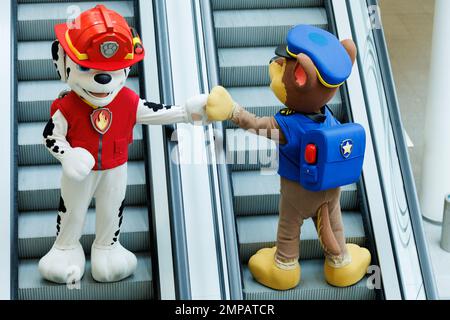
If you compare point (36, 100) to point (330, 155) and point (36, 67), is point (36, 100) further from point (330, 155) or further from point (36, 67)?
point (330, 155)

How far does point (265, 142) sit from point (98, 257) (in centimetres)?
132

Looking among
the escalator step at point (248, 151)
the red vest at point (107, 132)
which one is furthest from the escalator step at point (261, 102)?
the red vest at point (107, 132)

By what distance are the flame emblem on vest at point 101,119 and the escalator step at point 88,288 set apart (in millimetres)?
953

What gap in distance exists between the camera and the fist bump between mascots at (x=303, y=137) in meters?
5.69

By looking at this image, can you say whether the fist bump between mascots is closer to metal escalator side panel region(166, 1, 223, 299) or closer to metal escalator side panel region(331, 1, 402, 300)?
metal escalator side panel region(331, 1, 402, 300)

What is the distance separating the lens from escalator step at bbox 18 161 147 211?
6.57 meters

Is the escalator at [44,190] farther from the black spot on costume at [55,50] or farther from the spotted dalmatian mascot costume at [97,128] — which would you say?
the black spot on costume at [55,50]

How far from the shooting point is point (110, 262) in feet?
20.1

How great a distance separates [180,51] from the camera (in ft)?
21.8

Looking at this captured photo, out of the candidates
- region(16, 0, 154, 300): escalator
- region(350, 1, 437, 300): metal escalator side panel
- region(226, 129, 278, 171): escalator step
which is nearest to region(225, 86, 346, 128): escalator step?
region(226, 129, 278, 171): escalator step

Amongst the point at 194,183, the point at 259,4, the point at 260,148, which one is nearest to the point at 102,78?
the point at 194,183

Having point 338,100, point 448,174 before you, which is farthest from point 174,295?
point 448,174

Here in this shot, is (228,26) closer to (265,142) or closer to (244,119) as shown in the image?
(265,142)

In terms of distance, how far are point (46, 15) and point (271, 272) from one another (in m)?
2.46
